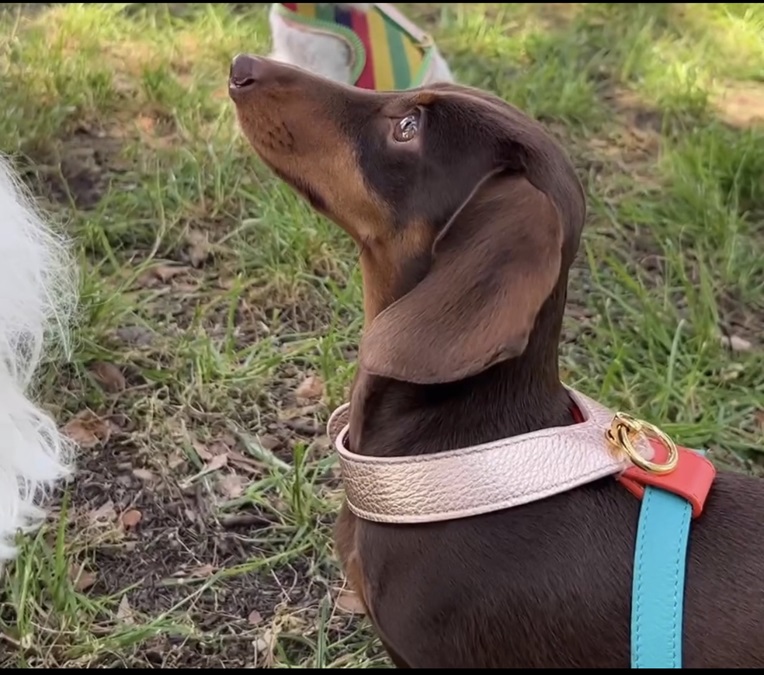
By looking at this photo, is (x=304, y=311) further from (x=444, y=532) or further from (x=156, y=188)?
(x=444, y=532)

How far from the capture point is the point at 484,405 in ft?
5.41

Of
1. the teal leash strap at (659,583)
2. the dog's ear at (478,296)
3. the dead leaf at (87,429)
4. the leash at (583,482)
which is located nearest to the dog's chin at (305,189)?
the dog's ear at (478,296)

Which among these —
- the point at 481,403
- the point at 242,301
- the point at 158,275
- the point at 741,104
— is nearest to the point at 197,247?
the point at 158,275

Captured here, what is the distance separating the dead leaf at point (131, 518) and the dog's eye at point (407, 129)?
1.01m

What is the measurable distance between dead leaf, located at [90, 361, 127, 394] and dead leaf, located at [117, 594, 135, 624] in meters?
0.60

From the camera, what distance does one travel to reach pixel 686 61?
4195 mm

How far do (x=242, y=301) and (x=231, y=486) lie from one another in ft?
2.14

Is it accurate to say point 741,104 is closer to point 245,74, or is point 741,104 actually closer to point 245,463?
point 245,463

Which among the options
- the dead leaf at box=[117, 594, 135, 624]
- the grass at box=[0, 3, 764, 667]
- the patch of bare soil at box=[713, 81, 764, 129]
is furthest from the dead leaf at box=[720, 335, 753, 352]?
the dead leaf at box=[117, 594, 135, 624]

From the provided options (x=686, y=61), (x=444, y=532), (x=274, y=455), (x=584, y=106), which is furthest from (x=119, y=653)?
(x=686, y=61)

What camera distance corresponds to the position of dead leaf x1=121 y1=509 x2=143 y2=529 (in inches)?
90.0

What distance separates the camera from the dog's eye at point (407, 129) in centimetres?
176

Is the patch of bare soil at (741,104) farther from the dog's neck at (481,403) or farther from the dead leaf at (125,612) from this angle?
the dead leaf at (125,612)

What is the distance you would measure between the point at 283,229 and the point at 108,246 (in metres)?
0.47
